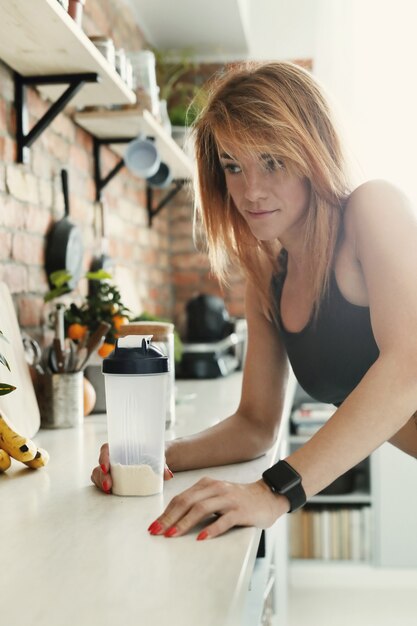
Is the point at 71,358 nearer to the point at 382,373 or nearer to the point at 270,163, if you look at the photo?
the point at 270,163

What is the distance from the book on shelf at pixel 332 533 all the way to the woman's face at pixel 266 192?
2.22 meters

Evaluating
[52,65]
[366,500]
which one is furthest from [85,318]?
[366,500]

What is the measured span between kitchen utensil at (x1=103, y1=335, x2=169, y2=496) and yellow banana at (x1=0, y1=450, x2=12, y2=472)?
0.74 feet

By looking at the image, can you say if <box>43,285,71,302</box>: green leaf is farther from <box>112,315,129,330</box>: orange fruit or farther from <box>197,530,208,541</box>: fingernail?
<box>197,530,208,541</box>: fingernail

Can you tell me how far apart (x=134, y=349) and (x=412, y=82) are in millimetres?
2905

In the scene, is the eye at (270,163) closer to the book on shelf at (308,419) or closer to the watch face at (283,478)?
the watch face at (283,478)

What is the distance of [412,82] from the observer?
3.51 metres

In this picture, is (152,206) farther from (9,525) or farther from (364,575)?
(9,525)

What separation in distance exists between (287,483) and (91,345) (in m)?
0.84

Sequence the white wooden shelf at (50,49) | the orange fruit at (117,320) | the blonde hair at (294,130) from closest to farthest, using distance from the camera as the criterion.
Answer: the blonde hair at (294,130) → the white wooden shelf at (50,49) → the orange fruit at (117,320)

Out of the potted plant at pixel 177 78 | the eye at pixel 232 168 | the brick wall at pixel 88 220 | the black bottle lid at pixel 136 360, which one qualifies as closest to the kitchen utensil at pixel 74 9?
the brick wall at pixel 88 220

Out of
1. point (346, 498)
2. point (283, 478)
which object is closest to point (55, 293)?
point (283, 478)

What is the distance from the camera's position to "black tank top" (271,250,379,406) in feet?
4.21

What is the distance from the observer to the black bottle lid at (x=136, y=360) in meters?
1.02
